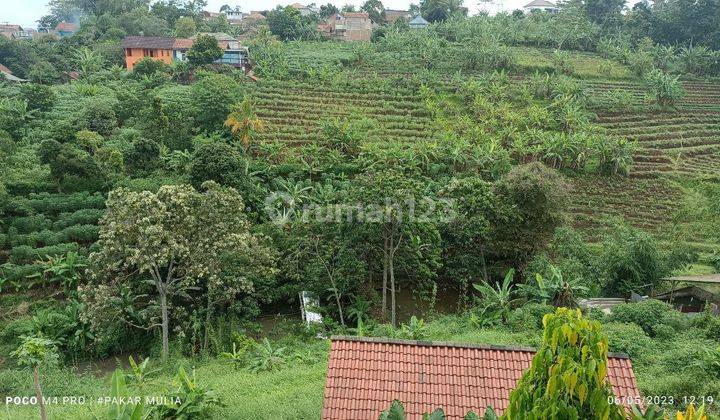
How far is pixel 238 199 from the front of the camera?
47.4ft

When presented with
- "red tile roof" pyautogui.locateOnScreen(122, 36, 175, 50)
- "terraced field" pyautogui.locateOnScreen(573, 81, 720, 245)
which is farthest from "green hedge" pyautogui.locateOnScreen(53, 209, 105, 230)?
"red tile roof" pyautogui.locateOnScreen(122, 36, 175, 50)

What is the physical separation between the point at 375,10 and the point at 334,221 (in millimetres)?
44941

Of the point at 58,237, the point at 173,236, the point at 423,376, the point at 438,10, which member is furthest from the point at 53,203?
the point at 438,10

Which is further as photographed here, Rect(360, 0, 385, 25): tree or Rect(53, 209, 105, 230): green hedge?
Rect(360, 0, 385, 25): tree

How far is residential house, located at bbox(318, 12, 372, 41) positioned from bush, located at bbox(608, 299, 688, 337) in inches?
1517

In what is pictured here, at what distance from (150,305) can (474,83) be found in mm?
22281

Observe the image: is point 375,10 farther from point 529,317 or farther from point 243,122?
point 529,317

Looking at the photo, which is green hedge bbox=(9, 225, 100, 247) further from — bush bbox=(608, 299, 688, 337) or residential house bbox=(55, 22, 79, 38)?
residential house bbox=(55, 22, 79, 38)

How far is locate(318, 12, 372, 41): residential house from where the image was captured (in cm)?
4916

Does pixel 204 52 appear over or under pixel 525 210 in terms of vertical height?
over

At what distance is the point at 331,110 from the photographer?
30.7 meters

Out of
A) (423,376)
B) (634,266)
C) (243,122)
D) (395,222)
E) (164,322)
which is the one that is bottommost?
(164,322)

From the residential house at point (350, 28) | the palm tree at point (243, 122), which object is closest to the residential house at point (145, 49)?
the residential house at point (350, 28)

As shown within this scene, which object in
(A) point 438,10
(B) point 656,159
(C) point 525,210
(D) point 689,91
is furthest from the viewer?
(A) point 438,10
